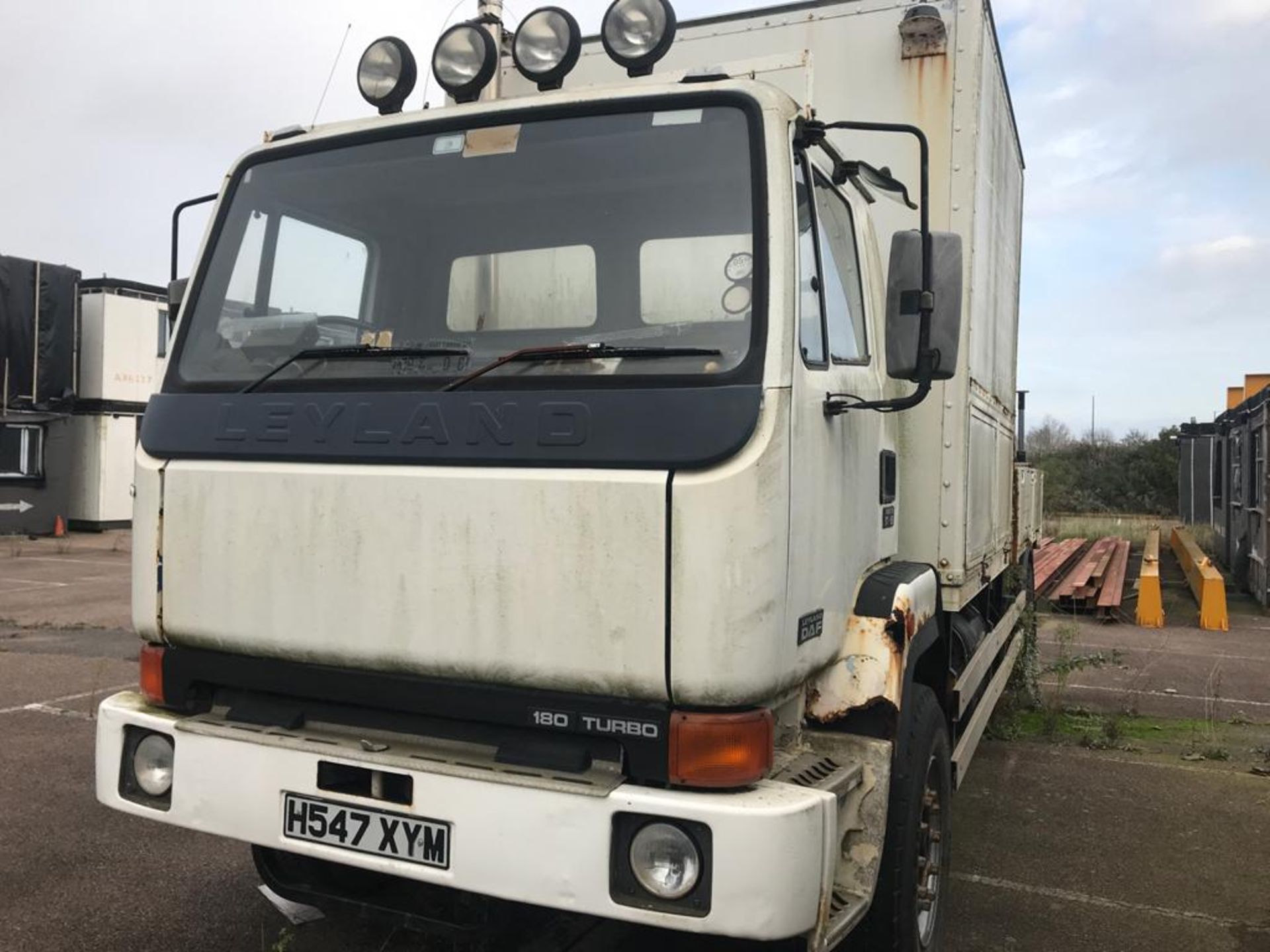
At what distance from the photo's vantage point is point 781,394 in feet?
7.84

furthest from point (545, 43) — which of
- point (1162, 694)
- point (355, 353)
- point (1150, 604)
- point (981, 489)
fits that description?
point (1150, 604)

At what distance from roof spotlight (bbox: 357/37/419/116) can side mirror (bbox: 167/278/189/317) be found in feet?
2.73

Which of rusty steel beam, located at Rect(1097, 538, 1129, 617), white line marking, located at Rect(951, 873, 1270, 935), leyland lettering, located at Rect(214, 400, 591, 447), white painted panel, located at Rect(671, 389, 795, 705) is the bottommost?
white line marking, located at Rect(951, 873, 1270, 935)

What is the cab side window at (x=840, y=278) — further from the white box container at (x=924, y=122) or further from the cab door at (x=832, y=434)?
the white box container at (x=924, y=122)

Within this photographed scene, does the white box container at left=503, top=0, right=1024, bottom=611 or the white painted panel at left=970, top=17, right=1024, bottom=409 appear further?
the white painted panel at left=970, top=17, right=1024, bottom=409

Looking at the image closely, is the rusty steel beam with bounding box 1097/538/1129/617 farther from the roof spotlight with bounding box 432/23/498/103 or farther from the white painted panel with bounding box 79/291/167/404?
the white painted panel with bounding box 79/291/167/404

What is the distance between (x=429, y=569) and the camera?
8.37 feet

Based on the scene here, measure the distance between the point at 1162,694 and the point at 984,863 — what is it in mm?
4554

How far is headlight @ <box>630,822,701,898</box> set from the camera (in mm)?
2268

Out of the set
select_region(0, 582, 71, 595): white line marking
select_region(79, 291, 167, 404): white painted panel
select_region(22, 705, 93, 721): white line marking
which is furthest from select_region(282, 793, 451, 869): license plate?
select_region(79, 291, 167, 404): white painted panel

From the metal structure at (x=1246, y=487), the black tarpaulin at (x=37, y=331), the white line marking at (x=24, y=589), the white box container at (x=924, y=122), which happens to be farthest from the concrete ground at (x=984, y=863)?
the black tarpaulin at (x=37, y=331)

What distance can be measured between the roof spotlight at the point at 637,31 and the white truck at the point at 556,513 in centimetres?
1

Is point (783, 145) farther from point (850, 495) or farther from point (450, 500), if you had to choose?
point (450, 500)

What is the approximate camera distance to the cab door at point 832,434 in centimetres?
252
